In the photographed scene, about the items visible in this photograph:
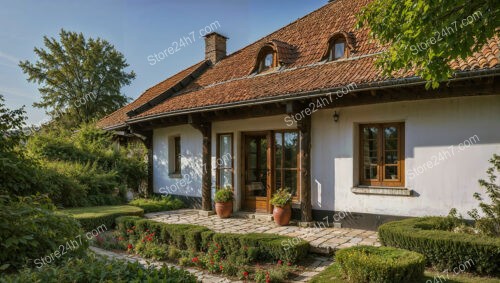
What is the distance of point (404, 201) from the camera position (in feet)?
24.5

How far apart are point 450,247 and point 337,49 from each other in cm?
597

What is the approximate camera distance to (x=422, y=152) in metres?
7.31

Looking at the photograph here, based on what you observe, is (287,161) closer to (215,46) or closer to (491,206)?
(491,206)

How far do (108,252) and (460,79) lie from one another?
742 centimetres

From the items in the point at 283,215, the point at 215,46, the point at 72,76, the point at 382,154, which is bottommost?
the point at 283,215

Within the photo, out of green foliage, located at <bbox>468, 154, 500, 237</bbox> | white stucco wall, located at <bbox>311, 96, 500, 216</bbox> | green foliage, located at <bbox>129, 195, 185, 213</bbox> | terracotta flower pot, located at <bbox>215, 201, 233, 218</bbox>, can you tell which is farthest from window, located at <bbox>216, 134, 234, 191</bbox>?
green foliage, located at <bbox>468, 154, 500, 237</bbox>

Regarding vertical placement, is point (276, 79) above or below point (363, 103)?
above

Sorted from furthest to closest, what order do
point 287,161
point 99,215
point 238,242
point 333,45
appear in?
point 333,45 → point 287,161 → point 99,215 → point 238,242

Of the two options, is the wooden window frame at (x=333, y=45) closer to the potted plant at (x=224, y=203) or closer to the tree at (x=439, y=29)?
the potted plant at (x=224, y=203)

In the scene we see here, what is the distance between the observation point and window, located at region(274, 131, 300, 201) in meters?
9.34

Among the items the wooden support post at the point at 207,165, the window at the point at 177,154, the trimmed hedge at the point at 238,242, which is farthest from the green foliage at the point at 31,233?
the window at the point at 177,154

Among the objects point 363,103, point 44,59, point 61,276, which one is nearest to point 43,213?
point 61,276

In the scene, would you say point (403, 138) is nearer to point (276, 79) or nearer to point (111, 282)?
point (276, 79)

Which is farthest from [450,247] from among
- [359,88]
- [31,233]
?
[31,233]
